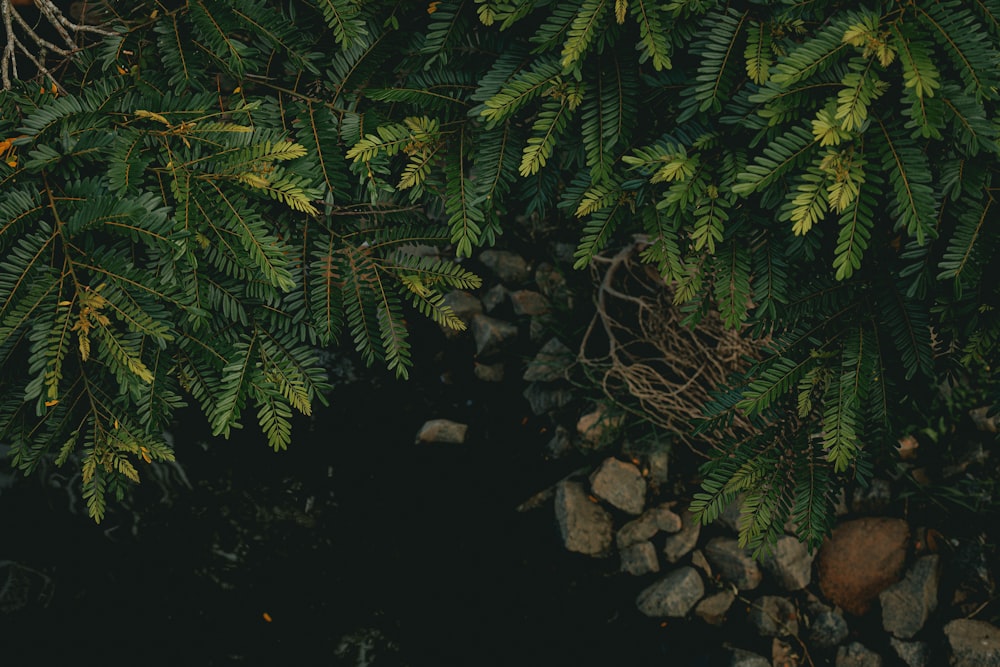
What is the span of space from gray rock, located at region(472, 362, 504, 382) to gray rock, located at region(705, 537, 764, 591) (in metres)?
1.43

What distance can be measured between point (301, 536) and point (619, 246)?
2.18 m

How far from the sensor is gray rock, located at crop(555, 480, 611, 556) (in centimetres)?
335

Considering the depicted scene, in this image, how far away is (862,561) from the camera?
302 centimetres

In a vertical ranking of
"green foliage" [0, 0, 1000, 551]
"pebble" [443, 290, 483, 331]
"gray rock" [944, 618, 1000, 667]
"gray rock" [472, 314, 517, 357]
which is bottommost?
"gray rock" [944, 618, 1000, 667]

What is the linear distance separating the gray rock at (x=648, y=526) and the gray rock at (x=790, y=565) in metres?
0.42

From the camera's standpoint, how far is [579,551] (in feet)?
11.0

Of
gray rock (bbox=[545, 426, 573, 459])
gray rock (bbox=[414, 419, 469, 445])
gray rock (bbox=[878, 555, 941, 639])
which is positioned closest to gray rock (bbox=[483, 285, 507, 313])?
gray rock (bbox=[414, 419, 469, 445])

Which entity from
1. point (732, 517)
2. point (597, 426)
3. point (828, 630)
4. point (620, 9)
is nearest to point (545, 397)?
point (597, 426)

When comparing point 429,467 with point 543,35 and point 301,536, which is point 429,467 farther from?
point 543,35

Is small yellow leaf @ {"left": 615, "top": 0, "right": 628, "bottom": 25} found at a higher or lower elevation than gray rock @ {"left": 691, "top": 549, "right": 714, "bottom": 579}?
higher

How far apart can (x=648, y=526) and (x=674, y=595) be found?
0.33m

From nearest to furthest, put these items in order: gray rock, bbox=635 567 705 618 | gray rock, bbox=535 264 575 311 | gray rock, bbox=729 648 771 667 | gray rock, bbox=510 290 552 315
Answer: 1. gray rock, bbox=729 648 771 667
2. gray rock, bbox=635 567 705 618
3. gray rock, bbox=535 264 575 311
4. gray rock, bbox=510 290 552 315

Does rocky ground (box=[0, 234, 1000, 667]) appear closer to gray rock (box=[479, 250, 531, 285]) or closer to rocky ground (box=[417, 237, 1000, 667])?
rocky ground (box=[417, 237, 1000, 667])

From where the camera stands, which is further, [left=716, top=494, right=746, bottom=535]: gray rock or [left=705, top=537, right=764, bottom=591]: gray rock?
[left=716, top=494, right=746, bottom=535]: gray rock
